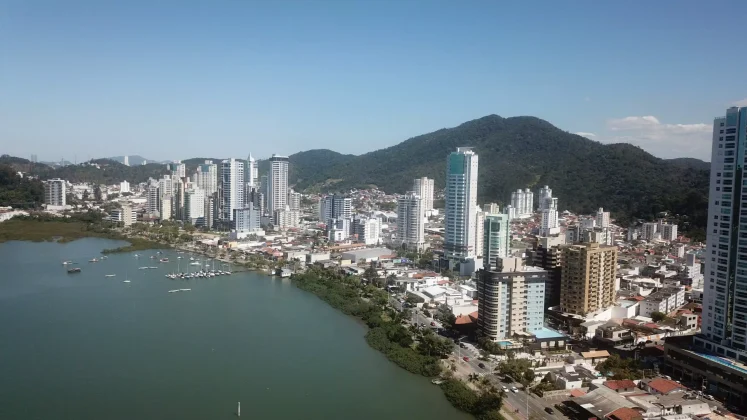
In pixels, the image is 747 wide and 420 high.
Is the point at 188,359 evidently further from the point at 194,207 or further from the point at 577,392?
the point at 194,207

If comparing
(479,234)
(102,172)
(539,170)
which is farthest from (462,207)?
(102,172)

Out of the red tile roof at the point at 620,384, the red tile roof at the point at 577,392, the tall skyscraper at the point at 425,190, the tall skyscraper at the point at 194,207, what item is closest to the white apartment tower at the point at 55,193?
the tall skyscraper at the point at 194,207

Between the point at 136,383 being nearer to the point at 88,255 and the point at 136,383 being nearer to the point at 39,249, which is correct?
the point at 88,255

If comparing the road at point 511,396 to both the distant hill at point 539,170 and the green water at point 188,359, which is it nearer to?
the green water at point 188,359

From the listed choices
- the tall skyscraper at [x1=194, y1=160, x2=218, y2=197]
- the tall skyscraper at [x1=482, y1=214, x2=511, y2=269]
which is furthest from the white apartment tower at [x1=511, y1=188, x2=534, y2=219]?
the tall skyscraper at [x1=194, y1=160, x2=218, y2=197]

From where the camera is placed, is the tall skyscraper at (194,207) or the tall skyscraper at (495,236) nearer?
the tall skyscraper at (495,236)

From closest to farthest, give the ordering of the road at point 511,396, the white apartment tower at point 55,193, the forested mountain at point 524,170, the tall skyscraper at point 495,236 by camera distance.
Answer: the road at point 511,396
the tall skyscraper at point 495,236
the forested mountain at point 524,170
the white apartment tower at point 55,193

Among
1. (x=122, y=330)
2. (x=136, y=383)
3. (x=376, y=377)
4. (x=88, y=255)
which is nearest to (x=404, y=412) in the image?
(x=376, y=377)
